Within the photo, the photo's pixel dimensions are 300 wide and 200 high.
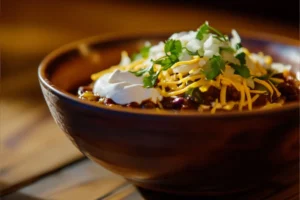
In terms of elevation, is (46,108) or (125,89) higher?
(125,89)

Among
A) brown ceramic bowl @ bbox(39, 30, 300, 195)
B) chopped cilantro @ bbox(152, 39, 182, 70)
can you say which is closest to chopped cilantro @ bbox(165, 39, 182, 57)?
chopped cilantro @ bbox(152, 39, 182, 70)

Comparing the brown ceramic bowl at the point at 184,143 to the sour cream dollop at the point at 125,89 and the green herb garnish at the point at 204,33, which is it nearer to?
the sour cream dollop at the point at 125,89

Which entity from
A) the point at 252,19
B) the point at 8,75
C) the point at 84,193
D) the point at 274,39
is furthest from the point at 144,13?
the point at 84,193

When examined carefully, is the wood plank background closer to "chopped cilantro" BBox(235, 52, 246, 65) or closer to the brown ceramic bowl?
the brown ceramic bowl

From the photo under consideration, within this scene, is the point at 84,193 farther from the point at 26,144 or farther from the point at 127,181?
the point at 26,144

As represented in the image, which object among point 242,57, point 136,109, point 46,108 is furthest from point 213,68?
point 46,108

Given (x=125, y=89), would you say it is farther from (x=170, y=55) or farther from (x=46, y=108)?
(x=46, y=108)

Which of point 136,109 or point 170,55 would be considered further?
point 170,55
